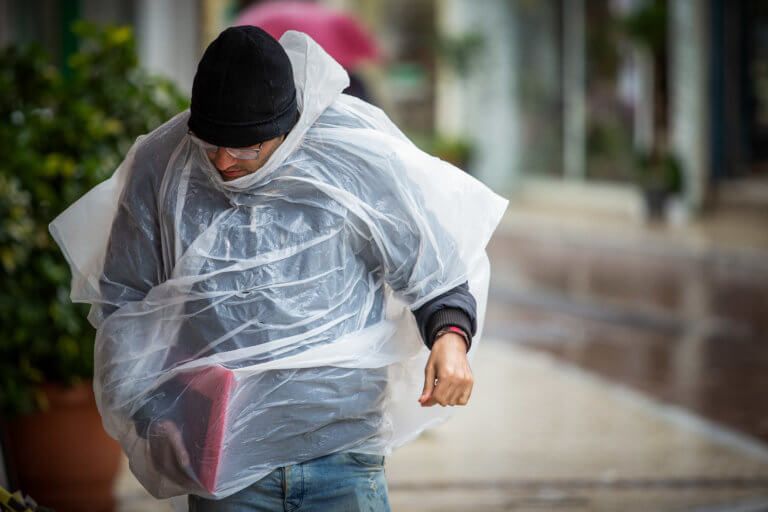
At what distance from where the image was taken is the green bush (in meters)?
4.59

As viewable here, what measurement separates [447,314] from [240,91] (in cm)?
62

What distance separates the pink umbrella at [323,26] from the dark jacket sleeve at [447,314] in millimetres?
2629

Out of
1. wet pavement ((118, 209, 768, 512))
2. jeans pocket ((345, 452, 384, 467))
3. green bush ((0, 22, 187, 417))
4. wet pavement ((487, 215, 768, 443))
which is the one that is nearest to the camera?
jeans pocket ((345, 452, 384, 467))

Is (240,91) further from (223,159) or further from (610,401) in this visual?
(610,401)

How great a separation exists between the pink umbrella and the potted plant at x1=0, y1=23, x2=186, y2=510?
509 mm

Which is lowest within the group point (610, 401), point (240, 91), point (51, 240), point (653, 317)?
point (653, 317)

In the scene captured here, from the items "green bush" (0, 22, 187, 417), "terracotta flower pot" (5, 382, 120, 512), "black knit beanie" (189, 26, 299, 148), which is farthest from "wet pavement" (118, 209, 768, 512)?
"black knit beanie" (189, 26, 299, 148)

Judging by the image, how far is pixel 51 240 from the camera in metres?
4.70

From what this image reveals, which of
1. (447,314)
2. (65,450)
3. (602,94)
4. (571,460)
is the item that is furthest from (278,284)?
(602,94)

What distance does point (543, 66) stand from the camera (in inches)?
827

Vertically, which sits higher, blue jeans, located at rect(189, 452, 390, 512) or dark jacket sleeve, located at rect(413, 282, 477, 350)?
dark jacket sleeve, located at rect(413, 282, 477, 350)

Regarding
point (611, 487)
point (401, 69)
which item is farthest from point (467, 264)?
point (401, 69)

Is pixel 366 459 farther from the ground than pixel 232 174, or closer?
closer

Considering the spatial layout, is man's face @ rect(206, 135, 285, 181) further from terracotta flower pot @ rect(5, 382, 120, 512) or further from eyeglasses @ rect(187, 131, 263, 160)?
terracotta flower pot @ rect(5, 382, 120, 512)
